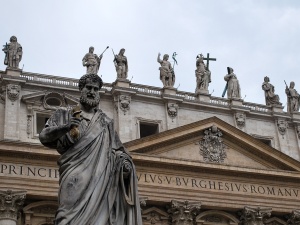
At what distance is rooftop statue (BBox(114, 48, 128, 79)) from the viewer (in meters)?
30.0

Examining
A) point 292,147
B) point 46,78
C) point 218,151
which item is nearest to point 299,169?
point 292,147

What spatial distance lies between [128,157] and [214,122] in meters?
24.3

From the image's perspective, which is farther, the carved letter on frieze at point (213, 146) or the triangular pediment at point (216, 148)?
the carved letter on frieze at point (213, 146)

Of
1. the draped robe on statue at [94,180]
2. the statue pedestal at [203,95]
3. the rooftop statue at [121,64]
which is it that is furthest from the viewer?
the statue pedestal at [203,95]

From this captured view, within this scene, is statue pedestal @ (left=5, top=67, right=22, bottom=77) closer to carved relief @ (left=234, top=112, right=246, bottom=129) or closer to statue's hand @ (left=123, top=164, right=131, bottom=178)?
carved relief @ (left=234, top=112, right=246, bottom=129)

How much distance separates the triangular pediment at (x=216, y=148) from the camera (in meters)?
28.9

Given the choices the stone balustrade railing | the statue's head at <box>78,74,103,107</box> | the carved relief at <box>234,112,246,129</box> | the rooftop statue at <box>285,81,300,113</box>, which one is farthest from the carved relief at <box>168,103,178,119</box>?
the statue's head at <box>78,74,103,107</box>

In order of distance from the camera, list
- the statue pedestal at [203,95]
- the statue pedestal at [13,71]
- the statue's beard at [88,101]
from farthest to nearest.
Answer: the statue pedestal at [203,95], the statue pedestal at [13,71], the statue's beard at [88,101]

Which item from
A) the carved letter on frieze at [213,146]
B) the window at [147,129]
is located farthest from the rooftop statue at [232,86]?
the window at [147,129]

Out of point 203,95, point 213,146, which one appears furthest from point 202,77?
point 213,146

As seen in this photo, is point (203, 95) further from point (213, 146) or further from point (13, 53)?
point (13, 53)

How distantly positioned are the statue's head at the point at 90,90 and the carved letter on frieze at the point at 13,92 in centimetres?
2143

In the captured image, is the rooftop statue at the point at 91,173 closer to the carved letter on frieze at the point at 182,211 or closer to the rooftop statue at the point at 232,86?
the carved letter on frieze at the point at 182,211

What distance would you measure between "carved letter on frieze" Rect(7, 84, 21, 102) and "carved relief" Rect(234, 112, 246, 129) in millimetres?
10398
